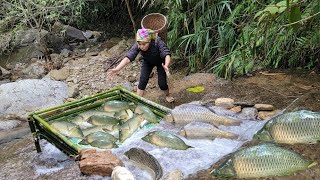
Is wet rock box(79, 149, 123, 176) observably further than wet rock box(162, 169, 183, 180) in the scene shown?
Yes

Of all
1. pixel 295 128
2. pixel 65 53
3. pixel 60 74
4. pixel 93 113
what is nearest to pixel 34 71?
pixel 60 74

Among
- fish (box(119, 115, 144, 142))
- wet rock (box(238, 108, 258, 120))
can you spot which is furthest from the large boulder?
wet rock (box(238, 108, 258, 120))

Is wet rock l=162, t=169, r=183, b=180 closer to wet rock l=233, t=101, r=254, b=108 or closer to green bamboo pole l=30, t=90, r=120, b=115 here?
wet rock l=233, t=101, r=254, b=108

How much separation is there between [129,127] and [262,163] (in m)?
1.51

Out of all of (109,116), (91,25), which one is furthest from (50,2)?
(109,116)

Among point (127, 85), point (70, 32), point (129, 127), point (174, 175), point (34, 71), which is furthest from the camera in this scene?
point (70, 32)

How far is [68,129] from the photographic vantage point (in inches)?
162

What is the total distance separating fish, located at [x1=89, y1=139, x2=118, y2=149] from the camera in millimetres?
3867

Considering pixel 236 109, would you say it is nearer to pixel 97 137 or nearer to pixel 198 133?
pixel 198 133

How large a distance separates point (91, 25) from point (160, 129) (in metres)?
8.44

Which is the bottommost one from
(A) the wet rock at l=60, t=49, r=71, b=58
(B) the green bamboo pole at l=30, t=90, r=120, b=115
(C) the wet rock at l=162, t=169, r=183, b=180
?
(A) the wet rock at l=60, t=49, r=71, b=58

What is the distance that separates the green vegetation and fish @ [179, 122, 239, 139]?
1.21 metres

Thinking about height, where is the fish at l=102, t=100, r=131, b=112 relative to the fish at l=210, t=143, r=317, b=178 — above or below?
below

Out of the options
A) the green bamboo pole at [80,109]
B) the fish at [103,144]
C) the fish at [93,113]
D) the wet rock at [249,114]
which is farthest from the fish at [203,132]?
the green bamboo pole at [80,109]
